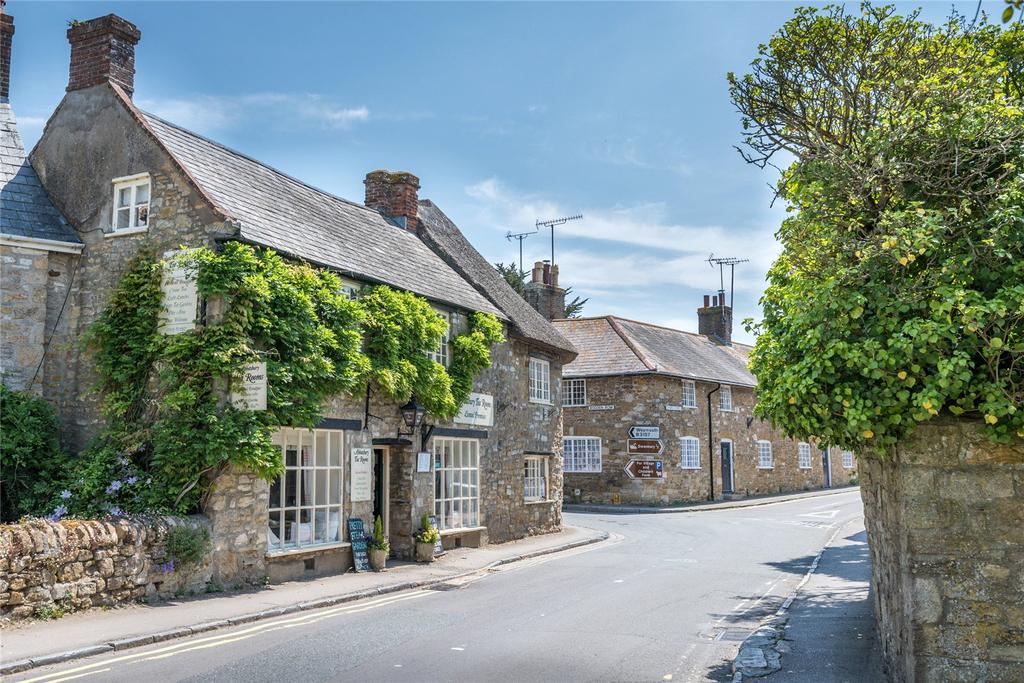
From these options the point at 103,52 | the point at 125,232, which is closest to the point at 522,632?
the point at 125,232

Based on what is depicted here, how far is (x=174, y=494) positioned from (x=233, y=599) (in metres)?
1.82

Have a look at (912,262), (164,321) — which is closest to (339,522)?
(164,321)

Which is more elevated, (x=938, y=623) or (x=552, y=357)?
(x=552, y=357)

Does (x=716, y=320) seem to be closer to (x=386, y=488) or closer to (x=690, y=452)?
(x=690, y=452)

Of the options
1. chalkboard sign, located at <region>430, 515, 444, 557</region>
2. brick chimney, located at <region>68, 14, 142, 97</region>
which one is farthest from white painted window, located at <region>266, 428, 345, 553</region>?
brick chimney, located at <region>68, 14, 142, 97</region>

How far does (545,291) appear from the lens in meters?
34.8

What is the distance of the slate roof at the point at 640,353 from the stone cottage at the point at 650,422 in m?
0.05

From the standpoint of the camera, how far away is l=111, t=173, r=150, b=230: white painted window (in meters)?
14.2

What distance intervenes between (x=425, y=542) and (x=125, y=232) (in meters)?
7.70

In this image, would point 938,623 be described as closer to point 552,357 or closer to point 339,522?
point 339,522

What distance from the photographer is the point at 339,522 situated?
15.1m

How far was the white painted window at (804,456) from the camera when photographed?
42700 mm

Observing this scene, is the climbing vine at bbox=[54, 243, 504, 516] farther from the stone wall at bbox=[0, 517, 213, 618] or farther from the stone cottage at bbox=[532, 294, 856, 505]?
the stone cottage at bbox=[532, 294, 856, 505]

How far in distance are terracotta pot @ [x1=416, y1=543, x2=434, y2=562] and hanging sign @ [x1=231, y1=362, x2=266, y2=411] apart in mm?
5032
